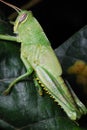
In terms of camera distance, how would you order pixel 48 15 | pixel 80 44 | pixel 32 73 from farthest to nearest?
pixel 48 15 → pixel 80 44 → pixel 32 73

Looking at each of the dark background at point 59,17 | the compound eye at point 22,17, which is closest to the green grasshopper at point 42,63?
the compound eye at point 22,17

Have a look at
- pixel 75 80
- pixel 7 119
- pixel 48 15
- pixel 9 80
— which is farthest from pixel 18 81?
pixel 48 15

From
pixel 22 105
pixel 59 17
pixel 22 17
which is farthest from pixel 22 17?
pixel 59 17

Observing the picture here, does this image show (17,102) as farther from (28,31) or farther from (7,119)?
(28,31)

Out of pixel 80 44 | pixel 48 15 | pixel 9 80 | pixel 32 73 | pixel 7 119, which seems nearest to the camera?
pixel 7 119

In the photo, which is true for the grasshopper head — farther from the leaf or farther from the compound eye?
the leaf

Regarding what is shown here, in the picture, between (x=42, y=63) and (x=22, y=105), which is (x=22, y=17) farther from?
(x=22, y=105)
